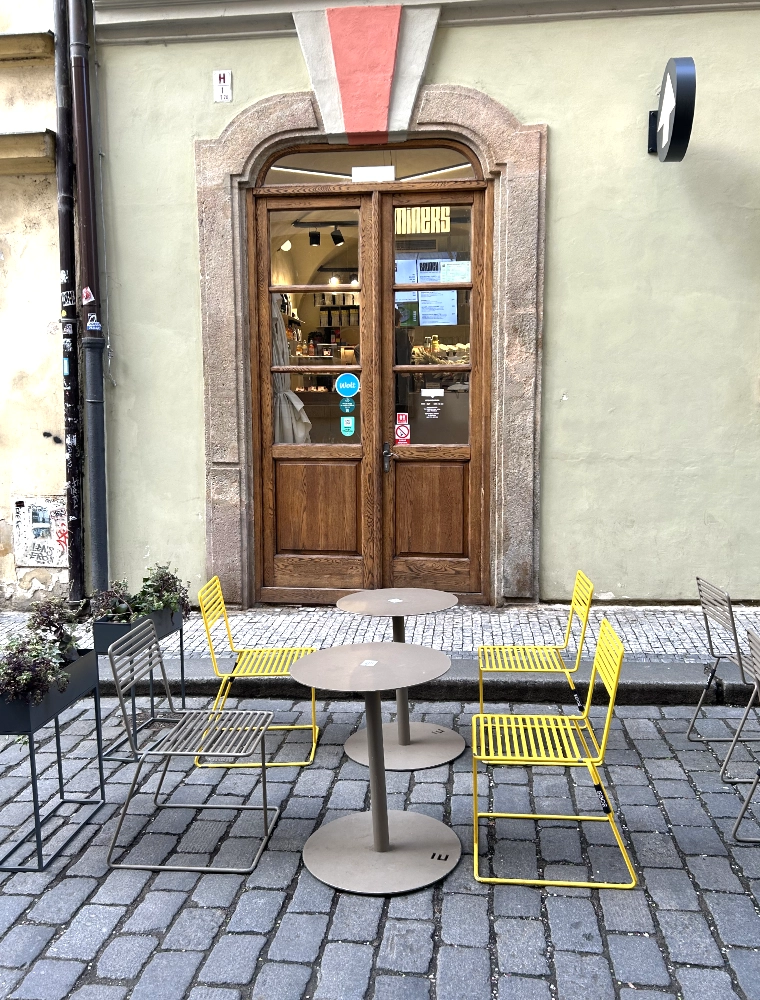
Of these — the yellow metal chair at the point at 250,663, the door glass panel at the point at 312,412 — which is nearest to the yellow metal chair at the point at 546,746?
the yellow metal chair at the point at 250,663

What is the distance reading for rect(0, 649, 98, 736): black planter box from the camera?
351cm

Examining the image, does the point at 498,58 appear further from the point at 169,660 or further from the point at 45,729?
the point at 45,729

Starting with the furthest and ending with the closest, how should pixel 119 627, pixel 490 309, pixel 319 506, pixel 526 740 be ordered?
pixel 319 506 < pixel 490 309 < pixel 119 627 < pixel 526 740

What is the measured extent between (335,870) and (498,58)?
5.68 m

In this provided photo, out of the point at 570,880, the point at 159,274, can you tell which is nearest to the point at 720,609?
the point at 570,880

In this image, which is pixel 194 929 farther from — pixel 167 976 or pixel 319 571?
pixel 319 571

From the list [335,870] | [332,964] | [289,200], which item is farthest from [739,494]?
[332,964]

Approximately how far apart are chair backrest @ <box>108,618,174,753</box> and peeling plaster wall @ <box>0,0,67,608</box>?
11.1 feet

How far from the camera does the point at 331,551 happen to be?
716cm

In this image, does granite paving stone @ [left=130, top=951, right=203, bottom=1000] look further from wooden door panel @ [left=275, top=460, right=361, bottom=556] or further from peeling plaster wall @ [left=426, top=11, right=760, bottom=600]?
peeling plaster wall @ [left=426, top=11, right=760, bottom=600]

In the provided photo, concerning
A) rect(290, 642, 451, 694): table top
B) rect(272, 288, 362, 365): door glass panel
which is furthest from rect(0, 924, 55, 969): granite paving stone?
rect(272, 288, 362, 365): door glass panel

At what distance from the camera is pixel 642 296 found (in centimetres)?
655

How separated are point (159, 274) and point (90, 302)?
0.57 meters

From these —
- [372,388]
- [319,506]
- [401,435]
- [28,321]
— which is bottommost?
[319,506]
